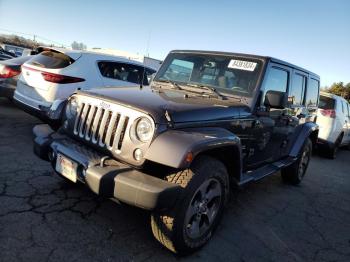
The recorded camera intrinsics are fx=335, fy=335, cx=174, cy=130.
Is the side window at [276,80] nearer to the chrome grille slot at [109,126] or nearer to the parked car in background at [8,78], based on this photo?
the chrome grille slot at [109,126]

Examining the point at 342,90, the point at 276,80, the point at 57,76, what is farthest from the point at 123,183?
the point at 342,90

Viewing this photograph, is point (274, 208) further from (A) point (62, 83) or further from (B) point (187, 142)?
(A) point (62, 83)

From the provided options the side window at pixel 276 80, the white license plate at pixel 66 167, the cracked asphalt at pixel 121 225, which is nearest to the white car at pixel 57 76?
the cracked asphalt at pixel 121 225

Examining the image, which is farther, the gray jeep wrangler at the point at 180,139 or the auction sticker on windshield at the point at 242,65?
the auction sticker on windshield at the point at 242,65

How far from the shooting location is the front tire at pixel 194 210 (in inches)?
109

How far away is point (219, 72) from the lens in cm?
420

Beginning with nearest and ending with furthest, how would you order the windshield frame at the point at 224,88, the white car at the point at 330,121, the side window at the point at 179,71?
the windshield frame at the point at 224,88 → the side window at the point at 179,71 → the white car at the point at 330,121

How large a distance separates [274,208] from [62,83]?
4167 mm

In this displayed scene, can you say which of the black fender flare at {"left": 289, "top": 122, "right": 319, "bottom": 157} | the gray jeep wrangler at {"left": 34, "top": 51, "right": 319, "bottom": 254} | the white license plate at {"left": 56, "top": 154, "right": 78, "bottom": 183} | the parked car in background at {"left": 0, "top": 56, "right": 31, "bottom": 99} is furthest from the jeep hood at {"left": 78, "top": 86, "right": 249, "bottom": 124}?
the parked car in background at {"left": 0, "top": 56, "right": 31, "bottom": 99}

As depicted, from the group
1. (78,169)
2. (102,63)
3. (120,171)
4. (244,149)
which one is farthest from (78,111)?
(102,63)

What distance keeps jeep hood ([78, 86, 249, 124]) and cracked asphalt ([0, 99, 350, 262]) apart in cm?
124

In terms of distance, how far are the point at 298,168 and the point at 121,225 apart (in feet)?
11.9

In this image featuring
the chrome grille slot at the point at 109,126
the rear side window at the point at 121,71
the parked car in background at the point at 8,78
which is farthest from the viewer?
the parked car in background at the point at 8,78

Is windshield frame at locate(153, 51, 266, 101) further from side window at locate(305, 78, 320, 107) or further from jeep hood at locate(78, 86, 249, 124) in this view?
side window at locate(305, 78, 320, 107)
